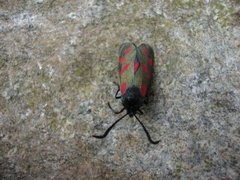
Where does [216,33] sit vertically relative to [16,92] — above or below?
above

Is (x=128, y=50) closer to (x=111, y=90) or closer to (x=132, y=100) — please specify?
(x=111, y=90)

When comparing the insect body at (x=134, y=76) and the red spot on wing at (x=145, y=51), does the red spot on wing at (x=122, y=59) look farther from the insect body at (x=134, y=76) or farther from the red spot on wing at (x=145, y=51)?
the red spot on wing at (x=145, y=51)

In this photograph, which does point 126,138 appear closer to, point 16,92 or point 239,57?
point 16,92

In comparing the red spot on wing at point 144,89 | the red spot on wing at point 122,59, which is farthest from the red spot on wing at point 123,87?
the red spot on wing at point 122,59

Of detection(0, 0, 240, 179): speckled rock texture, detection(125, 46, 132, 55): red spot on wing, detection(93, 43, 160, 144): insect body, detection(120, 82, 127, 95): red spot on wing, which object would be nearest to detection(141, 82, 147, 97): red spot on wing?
detection(93, 43, 160, 144): insect body

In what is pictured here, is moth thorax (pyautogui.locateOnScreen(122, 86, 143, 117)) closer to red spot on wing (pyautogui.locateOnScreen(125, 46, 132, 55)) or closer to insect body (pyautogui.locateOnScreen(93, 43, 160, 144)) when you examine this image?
insect body (pyautogui.locateOnScreen(93, 43, 160, 144))

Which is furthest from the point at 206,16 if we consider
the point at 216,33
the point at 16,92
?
the point at 16,92
